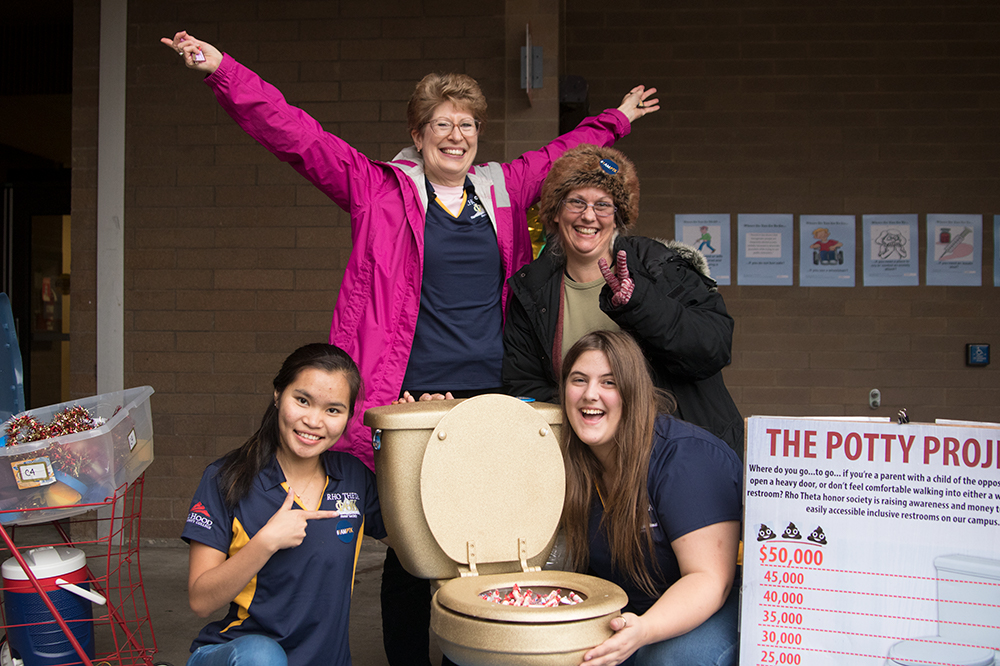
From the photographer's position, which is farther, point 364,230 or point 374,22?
point 374,22

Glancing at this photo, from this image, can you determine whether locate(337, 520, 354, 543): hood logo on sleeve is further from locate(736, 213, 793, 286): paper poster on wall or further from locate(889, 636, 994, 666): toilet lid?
locate(736, 213, 793, 286): paper poster on wall

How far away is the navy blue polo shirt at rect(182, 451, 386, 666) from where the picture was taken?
1899mm

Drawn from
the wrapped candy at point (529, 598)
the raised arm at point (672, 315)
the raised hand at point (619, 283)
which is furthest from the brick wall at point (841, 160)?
the wrapped candy at point (529, 598)

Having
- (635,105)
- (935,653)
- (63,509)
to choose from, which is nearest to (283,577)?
(63,509)

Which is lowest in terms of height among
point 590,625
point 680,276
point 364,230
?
point 590,625

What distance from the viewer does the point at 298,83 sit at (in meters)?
4.13

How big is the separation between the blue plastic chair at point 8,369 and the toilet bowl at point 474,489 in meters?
1.20

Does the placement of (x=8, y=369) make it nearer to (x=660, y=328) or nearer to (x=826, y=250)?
(x=660, y=328)

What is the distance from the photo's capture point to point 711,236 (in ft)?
15.6

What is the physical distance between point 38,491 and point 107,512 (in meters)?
2.13

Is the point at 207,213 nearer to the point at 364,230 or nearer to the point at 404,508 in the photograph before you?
the point at 364,230

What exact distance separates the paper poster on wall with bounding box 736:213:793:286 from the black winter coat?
2610 millimetres

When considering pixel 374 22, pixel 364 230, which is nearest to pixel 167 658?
pixel 364 230

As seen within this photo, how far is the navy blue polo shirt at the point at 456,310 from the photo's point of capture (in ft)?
7.93
